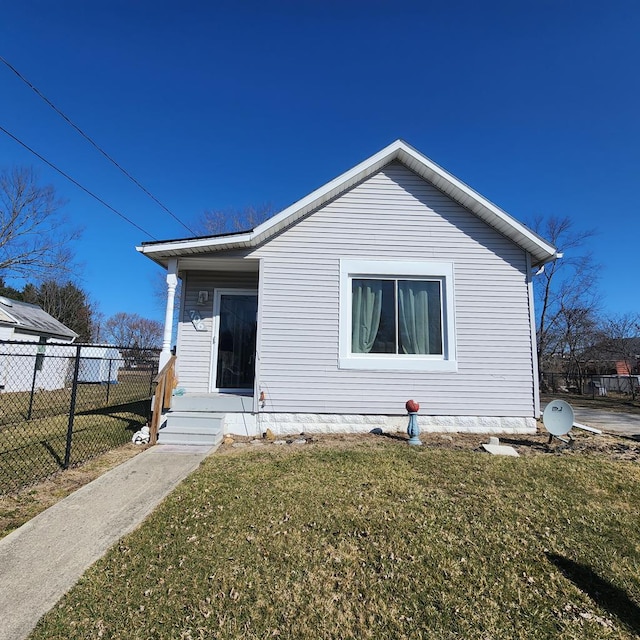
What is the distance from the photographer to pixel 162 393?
6324 millimetres

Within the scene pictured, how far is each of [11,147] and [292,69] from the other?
747 centimetres

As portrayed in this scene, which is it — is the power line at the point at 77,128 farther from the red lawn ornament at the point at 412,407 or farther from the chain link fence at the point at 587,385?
the chain link fence at the point at 587,385

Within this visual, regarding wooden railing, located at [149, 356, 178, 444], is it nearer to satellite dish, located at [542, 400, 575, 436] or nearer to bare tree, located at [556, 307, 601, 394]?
satellite dish, located at [542, 400, 575, 436]

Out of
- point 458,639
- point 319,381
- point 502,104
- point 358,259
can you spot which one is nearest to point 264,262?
point 358,259

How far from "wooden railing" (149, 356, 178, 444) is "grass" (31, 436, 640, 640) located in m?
1.89

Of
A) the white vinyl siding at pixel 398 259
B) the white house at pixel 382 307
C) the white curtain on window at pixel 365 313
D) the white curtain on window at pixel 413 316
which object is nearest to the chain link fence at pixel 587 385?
the white vinyl siding at pixel 398 259

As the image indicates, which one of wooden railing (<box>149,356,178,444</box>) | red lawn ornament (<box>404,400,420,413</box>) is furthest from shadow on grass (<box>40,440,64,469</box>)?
red lawn ornament (<box>404,400,420,413</box>)

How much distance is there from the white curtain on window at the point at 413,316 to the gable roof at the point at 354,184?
1923mm

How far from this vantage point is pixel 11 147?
873 cm

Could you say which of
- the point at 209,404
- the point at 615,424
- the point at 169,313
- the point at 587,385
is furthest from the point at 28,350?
the point at 587,385

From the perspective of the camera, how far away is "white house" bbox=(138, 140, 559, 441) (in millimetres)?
6977

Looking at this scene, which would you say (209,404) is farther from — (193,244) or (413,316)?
(413,316)

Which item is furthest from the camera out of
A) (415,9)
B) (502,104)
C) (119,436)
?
(502,104)

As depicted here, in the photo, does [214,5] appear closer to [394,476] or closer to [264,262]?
[264,262]
